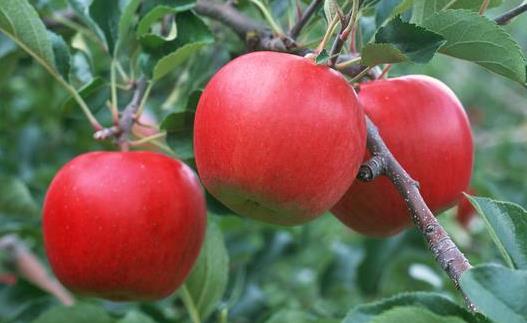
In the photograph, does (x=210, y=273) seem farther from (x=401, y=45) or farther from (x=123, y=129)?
(x=401, y=45)

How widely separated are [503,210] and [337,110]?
0.20 meters

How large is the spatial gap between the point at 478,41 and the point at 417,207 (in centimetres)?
22

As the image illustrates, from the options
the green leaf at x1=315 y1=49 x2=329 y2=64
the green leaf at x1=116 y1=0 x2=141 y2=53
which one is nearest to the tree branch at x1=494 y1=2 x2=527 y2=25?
the green leaf at x1=315 y1=49 x2=329 y2=64

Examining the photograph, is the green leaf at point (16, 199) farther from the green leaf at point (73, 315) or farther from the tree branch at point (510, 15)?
the tree branch at point (510, 15)

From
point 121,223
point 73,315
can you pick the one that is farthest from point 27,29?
point 73,315

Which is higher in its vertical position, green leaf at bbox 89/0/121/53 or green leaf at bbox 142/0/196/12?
green leaf at bbox 142/0/196/12

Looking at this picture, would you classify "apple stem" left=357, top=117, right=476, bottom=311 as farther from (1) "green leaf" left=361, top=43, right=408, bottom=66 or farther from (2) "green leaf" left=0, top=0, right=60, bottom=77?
(2) "green leaf" left=0, top=0, right=60, bottom=77

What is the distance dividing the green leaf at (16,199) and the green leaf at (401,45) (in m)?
1.02

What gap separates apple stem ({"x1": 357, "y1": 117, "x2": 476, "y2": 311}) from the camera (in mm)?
830

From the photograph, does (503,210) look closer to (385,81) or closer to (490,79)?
(385,81)

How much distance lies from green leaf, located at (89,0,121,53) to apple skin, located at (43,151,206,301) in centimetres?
30

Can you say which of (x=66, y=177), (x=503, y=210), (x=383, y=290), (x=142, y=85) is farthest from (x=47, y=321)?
(x=383, y=290)

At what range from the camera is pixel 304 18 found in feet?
3.97

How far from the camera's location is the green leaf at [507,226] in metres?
0.84
